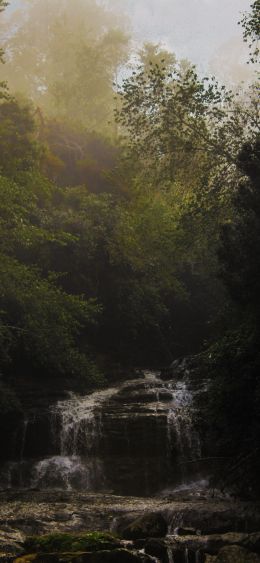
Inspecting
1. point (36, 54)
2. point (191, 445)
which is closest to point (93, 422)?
point (191, 445)

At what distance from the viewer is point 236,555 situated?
8375mm

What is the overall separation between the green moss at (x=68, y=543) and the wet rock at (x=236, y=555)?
201 cm

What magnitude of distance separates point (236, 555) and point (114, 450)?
356 inches

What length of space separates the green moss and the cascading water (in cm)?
638

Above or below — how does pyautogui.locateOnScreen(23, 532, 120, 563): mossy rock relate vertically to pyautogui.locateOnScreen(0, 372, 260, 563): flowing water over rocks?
below

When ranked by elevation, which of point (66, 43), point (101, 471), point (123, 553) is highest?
point (66, 43)

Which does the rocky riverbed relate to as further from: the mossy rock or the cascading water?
the cascading water

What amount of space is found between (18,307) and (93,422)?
17.4 ft

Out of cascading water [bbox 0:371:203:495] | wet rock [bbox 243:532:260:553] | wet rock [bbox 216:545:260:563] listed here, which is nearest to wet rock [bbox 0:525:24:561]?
wet rock [bbox 216:545:260:563]

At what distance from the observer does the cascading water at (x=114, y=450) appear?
16.2m

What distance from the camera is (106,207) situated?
28844mm

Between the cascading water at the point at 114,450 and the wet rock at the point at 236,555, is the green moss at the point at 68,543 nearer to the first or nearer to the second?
the wet rock at the point at 236,555

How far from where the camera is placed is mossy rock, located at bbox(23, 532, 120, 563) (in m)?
9.05

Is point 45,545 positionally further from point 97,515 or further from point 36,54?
point 36,54
